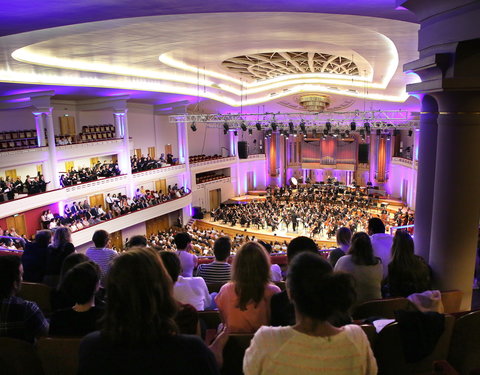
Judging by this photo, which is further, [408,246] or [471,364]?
[408,246]

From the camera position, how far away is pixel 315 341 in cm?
150

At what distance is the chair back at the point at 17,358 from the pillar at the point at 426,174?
4.06 metres

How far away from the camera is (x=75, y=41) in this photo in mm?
9562

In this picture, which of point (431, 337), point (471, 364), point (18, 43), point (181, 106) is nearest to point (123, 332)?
point (431, 337)

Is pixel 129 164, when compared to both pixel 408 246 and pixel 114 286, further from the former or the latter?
pixel 114 286

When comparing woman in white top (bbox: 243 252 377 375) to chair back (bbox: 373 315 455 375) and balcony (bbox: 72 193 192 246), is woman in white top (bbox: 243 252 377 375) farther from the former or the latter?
balcony (bbox: 72 193 192 246)

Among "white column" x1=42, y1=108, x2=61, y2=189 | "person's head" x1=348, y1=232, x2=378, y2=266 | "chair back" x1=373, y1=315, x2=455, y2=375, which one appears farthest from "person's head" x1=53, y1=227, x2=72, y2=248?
"white column" x1=42, y1=108, x2=61, y2=189

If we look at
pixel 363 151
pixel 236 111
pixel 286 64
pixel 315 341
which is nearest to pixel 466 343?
pixel 315 341

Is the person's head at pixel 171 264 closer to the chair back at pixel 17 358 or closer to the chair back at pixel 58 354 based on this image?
the chair back at pixel 58 354

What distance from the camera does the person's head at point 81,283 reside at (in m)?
2.22

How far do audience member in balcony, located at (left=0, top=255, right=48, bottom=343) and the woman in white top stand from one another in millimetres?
1702

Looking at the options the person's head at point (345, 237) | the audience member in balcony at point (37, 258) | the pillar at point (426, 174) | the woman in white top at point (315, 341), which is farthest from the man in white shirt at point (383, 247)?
the audience member in balcony at point (37, 258)

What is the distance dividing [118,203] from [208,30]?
1102 cm

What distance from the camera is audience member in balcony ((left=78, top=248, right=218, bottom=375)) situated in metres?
1.34
